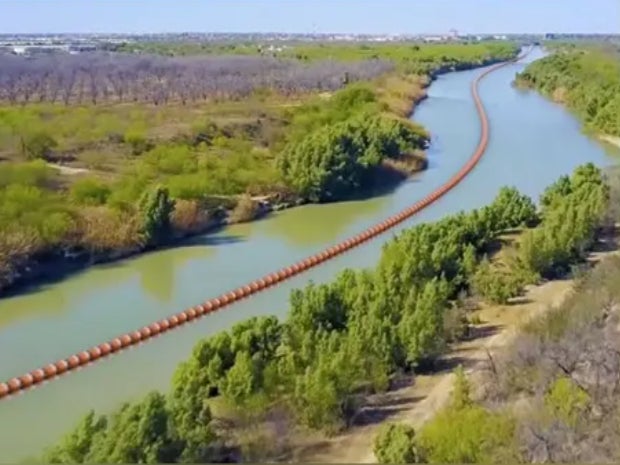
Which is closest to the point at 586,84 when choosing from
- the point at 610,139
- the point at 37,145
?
the point at 610,139

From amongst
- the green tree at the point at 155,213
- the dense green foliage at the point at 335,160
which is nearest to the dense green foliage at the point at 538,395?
the green tree at the point at 155,213

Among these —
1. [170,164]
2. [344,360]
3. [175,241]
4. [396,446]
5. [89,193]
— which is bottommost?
[175,241]

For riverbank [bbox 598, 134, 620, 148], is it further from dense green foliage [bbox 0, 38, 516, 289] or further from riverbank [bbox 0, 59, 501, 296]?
riverbank [bbox 0, 59, 501, 296]

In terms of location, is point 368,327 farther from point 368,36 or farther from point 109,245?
point 368,36

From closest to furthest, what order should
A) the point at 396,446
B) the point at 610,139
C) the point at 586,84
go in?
1. the point at 396,446
2. the point at 610,139
3. the point at 586,84

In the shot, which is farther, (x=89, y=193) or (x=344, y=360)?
(x=89, y=193)

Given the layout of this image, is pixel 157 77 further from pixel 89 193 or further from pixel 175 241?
pixel 175 241

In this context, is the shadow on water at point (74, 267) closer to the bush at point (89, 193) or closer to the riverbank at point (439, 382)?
the bush at point (89, 193)

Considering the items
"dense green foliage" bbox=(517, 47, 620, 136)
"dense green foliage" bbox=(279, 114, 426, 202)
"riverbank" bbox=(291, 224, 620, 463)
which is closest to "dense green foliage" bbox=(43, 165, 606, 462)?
"riverbank" bbox=(291, 224, 620, 463)
